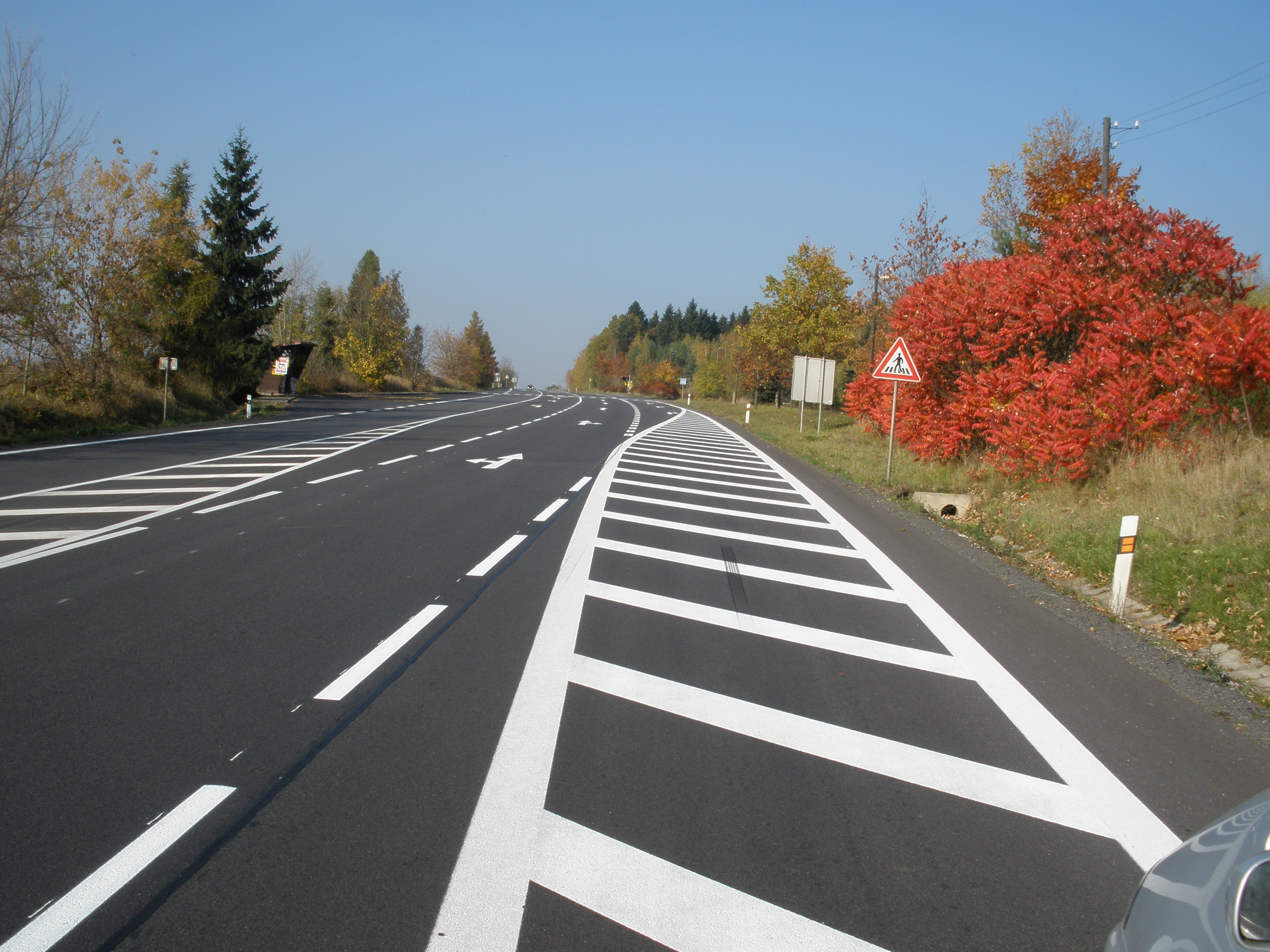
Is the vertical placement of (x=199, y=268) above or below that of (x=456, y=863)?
above

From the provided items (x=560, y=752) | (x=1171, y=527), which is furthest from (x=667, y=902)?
(x=1171, y=527)

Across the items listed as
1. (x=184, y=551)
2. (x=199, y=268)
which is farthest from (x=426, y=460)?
(x=199, y=268)

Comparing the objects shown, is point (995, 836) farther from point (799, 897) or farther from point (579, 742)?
point (579, 742)

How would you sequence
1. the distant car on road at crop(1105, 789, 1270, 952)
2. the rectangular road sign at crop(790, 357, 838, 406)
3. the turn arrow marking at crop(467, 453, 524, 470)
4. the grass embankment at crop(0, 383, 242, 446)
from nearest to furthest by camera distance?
the distant car on road at crop(1105, 789, 1270, 952)
the turn arrow marking at crop(467, 453, 524, 470)
the grass embankment at crop(0, 383, 242, 446)
the rectangular road sign at crop(790, 357, 838, 406)

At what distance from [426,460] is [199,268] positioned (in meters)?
19.6

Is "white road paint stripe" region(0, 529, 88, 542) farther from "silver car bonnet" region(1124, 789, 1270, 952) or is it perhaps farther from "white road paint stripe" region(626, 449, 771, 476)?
"white road paint stripe" region(626, 449, 771, 476)

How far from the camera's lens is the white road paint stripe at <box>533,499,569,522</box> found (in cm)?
1077

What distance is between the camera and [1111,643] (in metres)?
6.56

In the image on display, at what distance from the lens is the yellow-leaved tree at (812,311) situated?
135 ft

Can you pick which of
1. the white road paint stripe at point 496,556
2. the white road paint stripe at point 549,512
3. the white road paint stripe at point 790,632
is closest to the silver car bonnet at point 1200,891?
the white road paint stripe at point 790,632

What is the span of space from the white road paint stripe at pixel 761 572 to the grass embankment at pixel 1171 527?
2296 mm

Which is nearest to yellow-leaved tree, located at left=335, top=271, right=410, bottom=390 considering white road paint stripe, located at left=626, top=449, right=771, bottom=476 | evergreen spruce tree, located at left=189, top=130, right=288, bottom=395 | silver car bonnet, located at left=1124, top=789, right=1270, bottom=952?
evergreen spruce tree, located at left=189, top=130, right=288, bottom=395

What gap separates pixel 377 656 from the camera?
540 cm

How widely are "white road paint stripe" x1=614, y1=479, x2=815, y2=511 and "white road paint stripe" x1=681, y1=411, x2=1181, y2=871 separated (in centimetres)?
533
